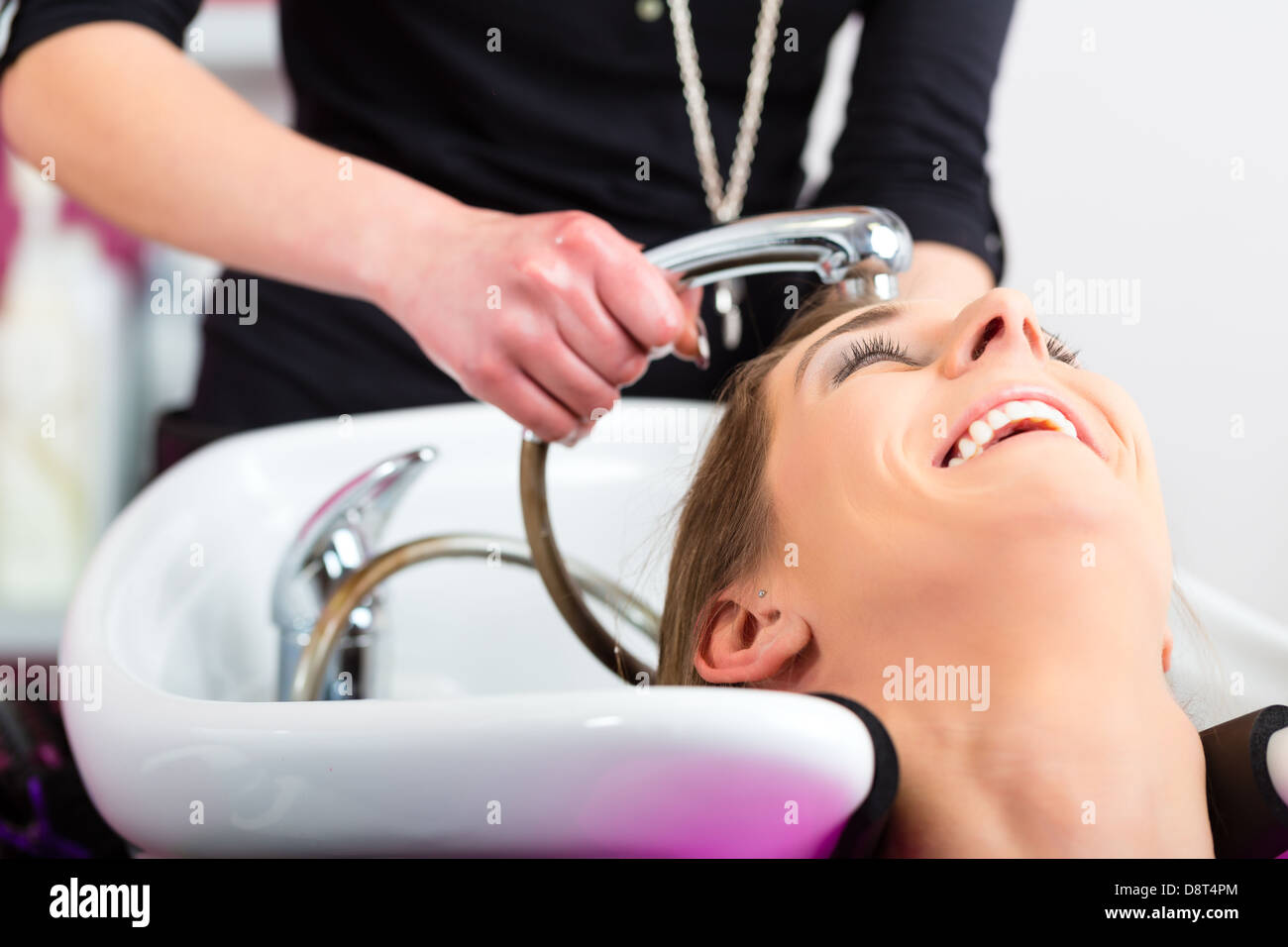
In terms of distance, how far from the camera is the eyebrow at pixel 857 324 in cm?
61

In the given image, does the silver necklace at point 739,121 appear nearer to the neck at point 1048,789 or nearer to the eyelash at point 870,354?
the eyelash at point 870,354

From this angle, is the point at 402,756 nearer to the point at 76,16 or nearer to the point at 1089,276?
the point at 76,16

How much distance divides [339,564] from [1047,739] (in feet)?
1.36

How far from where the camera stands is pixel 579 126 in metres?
0.89

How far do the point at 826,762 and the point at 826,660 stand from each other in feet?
0.51

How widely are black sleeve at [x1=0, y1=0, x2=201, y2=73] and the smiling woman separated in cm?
53

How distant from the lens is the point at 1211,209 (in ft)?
3.13

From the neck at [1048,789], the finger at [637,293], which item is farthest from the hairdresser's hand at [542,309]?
the neck at [1048,789]

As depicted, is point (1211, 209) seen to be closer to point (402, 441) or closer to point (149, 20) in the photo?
point (402, 441)

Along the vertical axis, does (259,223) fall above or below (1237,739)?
above

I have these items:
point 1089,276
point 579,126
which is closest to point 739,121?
point 579,126

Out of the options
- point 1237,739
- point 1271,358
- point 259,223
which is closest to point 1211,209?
point 1271,358

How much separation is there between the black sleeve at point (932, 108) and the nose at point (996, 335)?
37cm
